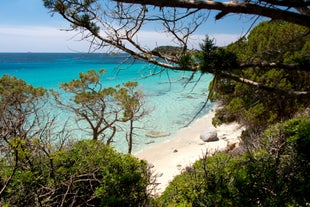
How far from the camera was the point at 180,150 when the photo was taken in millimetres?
14109

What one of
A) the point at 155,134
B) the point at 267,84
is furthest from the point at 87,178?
the point at 155,134

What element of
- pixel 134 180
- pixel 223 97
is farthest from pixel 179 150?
pixel 134 180

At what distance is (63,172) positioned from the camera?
3.92 meters

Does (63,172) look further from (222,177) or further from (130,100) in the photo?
(130,100)

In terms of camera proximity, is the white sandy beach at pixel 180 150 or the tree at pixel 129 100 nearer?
the tree at pixel 129 100

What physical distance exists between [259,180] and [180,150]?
10.6 meters

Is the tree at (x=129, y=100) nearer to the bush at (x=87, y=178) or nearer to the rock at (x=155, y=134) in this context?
the bush at (x=87, y=178)

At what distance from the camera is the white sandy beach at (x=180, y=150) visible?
11483 millimetres

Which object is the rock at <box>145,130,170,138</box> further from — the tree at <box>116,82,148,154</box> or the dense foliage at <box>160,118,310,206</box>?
the dense foliage at <box>160,118,310,206</box>

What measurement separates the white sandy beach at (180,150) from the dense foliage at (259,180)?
5.88 meters

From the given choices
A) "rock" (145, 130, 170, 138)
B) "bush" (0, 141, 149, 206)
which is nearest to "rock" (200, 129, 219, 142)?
"rock" (145, 130, 170, 138)

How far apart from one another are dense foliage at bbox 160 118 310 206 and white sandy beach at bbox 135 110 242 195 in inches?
231

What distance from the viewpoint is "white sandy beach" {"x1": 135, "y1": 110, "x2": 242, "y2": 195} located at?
1148 centimetres

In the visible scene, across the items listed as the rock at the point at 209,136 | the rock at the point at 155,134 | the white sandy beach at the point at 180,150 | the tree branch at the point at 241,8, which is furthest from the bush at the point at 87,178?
the rock at the point at 155,134
